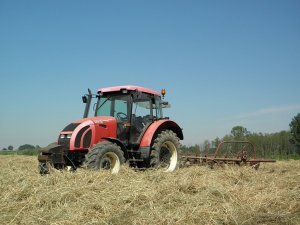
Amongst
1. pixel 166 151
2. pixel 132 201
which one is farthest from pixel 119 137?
pixel 132 201

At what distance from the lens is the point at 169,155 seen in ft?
31.0

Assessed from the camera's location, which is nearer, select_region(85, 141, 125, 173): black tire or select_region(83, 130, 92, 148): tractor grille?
select_region(85, 141, 125, 173): black tire

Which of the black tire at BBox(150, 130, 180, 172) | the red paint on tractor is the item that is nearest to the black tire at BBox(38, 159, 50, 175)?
the red paint on tractor

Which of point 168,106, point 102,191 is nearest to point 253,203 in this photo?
point 102,191

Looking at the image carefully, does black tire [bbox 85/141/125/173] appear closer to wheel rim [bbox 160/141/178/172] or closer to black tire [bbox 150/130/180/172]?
black tire [bbox 150/130/180/172]

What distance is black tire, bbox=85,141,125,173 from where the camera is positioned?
7.03 meters

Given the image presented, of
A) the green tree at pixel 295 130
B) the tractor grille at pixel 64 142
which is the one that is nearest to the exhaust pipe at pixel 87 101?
the tractor grille at pixel 64 142

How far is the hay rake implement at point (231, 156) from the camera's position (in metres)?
10.2

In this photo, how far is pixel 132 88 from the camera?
8.73 meters

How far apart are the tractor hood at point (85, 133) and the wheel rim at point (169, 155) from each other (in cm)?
158

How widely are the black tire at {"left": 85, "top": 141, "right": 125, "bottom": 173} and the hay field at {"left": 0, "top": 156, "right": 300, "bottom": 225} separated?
40 cm

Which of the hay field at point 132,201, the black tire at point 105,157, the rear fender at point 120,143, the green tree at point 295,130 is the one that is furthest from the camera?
the green tree at point 295,130

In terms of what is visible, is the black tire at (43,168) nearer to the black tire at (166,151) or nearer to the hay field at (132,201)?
the hay field at (132,201)

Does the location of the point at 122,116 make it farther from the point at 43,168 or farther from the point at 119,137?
the point at 43,168
